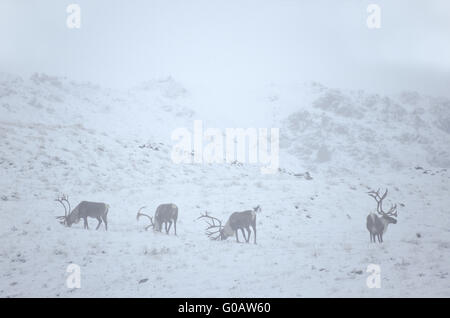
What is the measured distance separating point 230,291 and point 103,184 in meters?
18.7

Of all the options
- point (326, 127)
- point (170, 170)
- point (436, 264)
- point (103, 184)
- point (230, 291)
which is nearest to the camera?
point (230, 291)

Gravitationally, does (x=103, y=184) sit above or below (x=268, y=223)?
above

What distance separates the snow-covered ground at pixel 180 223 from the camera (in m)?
9.43

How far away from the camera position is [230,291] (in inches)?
350

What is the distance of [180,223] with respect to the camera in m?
18.1

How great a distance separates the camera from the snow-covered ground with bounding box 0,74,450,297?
9.43m

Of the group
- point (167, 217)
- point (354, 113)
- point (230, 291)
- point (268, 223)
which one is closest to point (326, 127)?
point (354, 113)

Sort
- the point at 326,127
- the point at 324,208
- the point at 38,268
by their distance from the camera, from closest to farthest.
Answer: the point at 38,268
the point at 324,208
the point at 326,127

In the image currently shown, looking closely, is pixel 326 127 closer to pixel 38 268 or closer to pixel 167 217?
pixel 167 217

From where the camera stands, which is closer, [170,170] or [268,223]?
[268,223]
